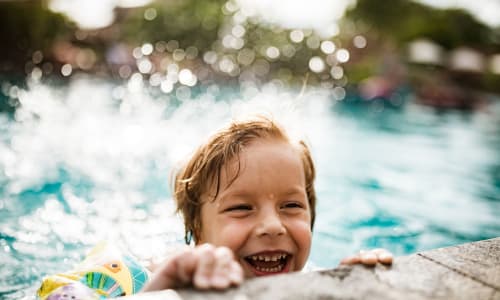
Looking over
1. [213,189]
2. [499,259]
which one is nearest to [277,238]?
[213,189]

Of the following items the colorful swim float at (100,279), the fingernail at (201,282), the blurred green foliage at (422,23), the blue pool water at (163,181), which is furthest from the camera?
the blurred green foliage at (422,23)

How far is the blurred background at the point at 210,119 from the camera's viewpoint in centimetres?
479

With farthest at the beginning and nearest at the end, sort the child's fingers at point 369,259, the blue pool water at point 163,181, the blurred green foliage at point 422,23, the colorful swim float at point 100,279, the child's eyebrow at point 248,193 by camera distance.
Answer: the blurred green foliage at point 422,23
the blue pool water at point 163,181
the colorful swim float at point 100,279
the child's eyebrow at point 248,193
the child's fingers at point 369,259

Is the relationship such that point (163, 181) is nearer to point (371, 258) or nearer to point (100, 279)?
point (100, 279)

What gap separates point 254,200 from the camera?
2061 mm

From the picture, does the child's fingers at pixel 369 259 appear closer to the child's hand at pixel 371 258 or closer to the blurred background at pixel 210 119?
the child's hand at pixel 371 258

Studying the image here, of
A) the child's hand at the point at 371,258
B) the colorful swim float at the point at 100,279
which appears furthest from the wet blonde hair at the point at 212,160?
the child's hand at the point at 371,258

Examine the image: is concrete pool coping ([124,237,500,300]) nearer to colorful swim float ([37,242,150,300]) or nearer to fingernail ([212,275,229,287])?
fingernail ([212,275,229,287])

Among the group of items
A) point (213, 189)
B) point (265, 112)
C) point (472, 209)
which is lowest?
point (472, 209)

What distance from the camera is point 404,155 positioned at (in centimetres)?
897

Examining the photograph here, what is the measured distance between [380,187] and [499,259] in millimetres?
5062

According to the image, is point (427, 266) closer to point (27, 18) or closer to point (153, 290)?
point (153, 290)

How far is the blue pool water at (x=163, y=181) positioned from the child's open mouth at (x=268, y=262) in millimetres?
896

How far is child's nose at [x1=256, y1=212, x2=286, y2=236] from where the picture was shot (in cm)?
193
